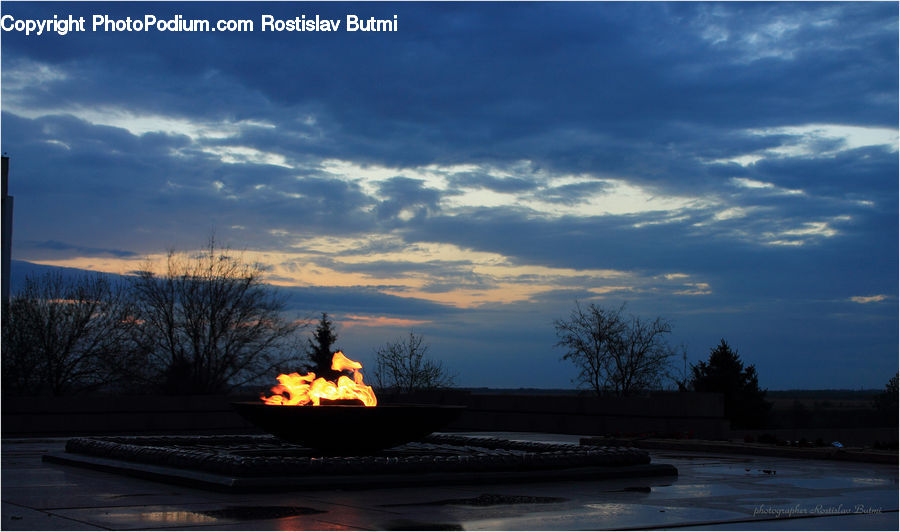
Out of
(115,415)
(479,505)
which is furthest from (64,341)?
(479,505)

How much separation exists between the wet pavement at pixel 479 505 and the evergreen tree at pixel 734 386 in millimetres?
28416

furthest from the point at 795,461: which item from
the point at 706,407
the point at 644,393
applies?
the point at 644,393

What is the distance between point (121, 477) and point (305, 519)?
17.5ft

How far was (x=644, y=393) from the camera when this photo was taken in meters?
50.3

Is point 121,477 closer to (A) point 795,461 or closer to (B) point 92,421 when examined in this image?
(A) point 795,461

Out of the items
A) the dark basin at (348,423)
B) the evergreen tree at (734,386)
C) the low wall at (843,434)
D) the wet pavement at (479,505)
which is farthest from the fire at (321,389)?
the evergreen tree at (734,386)

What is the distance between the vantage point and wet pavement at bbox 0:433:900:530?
30.6ft

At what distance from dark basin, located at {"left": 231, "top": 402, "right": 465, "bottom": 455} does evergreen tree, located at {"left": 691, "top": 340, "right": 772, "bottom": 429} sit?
29.8m

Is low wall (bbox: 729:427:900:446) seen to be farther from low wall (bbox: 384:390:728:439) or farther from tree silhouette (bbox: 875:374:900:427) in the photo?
tree silhouette (bbox: 875:374:900:427)

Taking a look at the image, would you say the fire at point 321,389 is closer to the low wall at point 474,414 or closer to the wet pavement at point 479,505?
the wet pavement at point 479,505

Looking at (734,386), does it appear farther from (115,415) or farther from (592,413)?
(115,415)

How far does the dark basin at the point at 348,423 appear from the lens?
46.1 ft

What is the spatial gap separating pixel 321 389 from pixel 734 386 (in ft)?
102

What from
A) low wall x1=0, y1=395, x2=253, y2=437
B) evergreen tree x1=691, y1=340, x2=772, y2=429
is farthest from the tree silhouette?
low wall x1=0, y1=395, x2=253, y2=437
